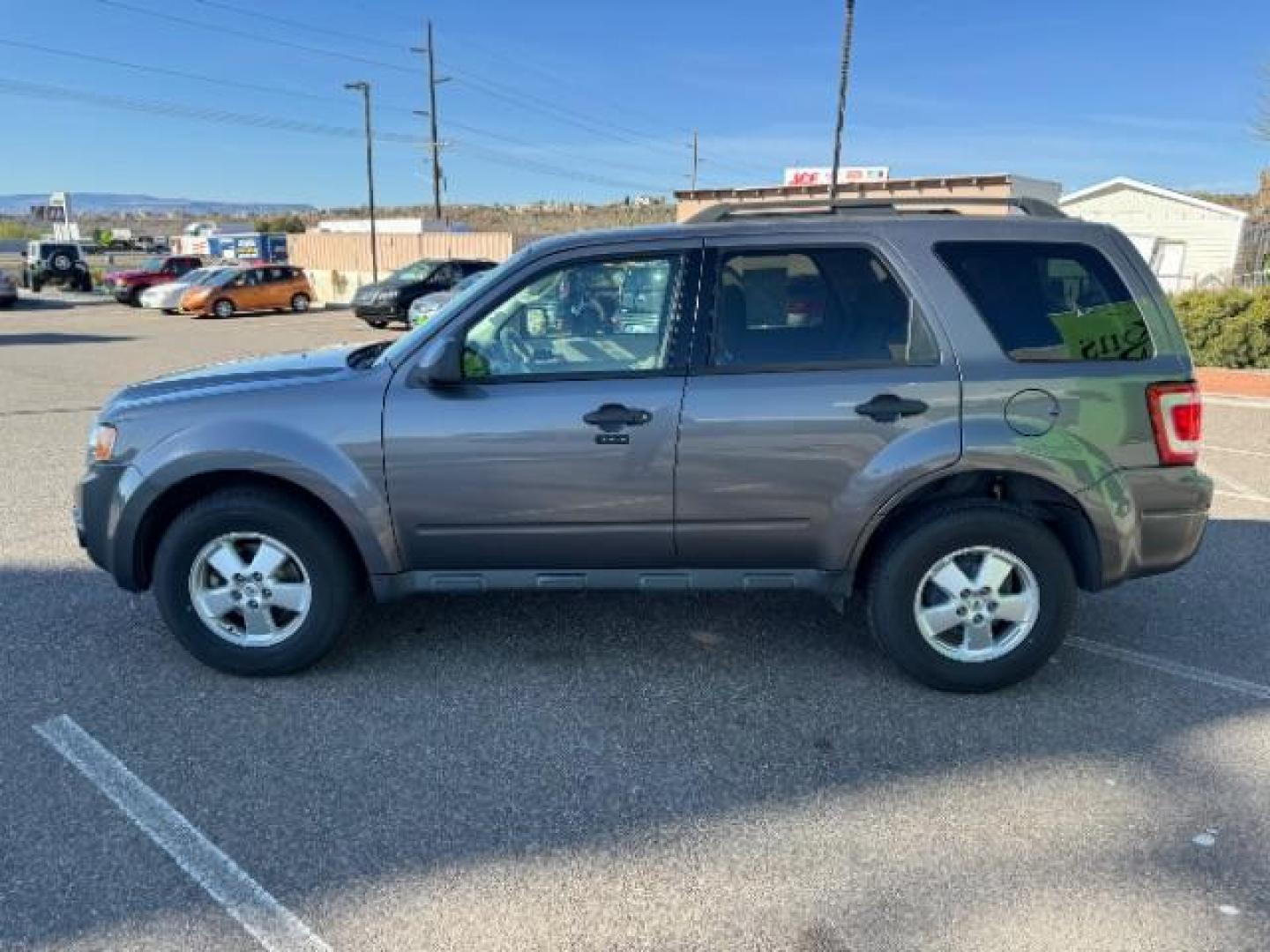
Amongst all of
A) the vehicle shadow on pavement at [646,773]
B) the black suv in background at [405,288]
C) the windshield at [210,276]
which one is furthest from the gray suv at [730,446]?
the windshield at [210,276]

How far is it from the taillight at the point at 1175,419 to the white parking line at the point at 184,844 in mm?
3243

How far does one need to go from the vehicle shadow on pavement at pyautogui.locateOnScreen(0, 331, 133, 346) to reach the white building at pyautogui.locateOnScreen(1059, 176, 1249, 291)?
76.8ft

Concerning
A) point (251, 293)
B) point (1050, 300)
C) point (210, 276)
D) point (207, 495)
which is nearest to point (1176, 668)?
point (1050, 300)

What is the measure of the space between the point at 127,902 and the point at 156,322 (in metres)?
24.7

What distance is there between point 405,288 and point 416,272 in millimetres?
1079

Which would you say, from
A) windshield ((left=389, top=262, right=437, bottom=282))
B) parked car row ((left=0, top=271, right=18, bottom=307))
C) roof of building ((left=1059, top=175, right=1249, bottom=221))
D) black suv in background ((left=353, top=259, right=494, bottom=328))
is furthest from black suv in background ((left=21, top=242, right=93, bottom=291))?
roof of building ((left=1059, top=175, right=1249, bottom=221))

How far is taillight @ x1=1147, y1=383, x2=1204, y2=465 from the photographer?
132 inches

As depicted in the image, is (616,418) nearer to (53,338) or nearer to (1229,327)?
(1229,327)

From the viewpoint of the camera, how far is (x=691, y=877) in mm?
2508

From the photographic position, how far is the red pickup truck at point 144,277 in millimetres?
29516

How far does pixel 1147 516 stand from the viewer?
3443 mm

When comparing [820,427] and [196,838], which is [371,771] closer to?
[196,838]

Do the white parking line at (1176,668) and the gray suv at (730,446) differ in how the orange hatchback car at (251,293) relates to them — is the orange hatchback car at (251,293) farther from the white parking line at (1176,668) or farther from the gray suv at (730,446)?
the white parking line at (1176,668)

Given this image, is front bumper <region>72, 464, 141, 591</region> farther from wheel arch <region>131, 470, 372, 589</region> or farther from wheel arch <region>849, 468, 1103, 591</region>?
wheel arch <region>849, 468, 1103, 591</region>
